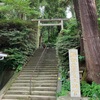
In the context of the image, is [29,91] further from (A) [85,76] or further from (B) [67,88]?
(A) [85,76]

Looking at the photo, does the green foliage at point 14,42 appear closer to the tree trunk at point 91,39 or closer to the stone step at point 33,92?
the stone step at point 33,92

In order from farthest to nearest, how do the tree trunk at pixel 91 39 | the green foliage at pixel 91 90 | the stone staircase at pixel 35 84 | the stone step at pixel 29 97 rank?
the stone staircase at pixel 35 84 < the stone step at pixel 29 97 < the tree trunk at pixel 91 39 < the green foliage at pixel 91 90

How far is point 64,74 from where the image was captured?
343 inches

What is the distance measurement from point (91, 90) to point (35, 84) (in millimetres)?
3056

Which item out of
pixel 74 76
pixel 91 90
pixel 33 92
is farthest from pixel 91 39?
pixel 33 92

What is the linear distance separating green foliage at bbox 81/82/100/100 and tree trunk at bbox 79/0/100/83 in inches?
11.0

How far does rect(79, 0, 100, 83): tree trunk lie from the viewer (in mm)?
6902

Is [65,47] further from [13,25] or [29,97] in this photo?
[13,25]

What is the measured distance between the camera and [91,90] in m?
6.65

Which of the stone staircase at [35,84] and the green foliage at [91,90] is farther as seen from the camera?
the stone staircase at [35,84]

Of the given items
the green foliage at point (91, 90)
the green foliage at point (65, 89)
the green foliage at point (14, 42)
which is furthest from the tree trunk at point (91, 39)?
the green foliage at point (14, 42)

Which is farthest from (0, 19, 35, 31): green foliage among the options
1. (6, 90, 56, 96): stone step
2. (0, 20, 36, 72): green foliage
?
(6, 90, 56, 96): stone step

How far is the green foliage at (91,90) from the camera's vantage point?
21.1ft

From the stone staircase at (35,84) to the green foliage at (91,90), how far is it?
1.35 m
